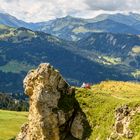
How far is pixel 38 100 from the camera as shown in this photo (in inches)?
1384

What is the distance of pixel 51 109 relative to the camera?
115 feet

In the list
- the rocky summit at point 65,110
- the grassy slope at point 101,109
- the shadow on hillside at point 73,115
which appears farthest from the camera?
the shadow on hillside at point 73,115

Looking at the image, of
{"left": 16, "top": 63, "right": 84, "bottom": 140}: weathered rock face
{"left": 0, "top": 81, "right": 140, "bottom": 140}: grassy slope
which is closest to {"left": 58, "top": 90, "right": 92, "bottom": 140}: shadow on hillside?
{"left": 16, "top": 63, "right": 84, "bottom": 140}: weathered rock face

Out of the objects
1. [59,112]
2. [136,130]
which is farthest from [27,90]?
[136,130]

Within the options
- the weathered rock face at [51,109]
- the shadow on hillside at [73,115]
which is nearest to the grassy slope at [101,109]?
the shadow on hillside at [73,115]

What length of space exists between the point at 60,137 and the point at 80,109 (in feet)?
10.6

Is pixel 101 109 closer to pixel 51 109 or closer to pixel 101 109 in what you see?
pixel 101 109

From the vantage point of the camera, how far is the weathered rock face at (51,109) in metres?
34.9

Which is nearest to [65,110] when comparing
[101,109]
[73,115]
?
[73,115]

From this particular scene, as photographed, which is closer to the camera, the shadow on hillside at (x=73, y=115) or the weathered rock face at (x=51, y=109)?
the weathered rock face at (x=51, y=109)

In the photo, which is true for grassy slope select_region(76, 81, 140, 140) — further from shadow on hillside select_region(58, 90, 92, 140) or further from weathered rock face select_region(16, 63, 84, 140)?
weathered rock face select_region(16, 63, 84, 140)

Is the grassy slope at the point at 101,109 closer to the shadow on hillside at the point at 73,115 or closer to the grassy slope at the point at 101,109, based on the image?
the grassy slope at the point at 101,109

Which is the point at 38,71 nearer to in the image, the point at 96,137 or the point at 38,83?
the point at 38,83

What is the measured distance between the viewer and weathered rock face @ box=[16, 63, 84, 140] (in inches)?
1374
